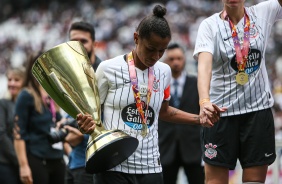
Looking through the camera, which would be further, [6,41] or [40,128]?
[6,41]

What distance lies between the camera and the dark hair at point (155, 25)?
488 centimetres

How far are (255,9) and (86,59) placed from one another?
4.74 ft

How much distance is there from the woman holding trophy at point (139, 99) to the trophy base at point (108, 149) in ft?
0.46

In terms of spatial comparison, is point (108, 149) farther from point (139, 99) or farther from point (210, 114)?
point (210, 114)

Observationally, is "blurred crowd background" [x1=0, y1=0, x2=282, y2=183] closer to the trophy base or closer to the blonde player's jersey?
the blonde player's jersey

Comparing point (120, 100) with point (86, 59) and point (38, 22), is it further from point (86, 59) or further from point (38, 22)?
point (38, 22)

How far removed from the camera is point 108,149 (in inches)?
181

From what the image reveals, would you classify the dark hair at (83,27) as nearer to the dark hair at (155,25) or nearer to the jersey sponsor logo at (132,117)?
the dark hair at (155,25)

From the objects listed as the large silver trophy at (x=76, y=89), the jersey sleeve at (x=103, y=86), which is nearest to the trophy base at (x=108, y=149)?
the large silver trophy at (x=76, y=89)

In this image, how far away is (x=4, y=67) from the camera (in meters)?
29.7

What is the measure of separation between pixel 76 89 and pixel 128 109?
1.20 feet

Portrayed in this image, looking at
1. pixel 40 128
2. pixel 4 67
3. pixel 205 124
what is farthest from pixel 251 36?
pixel 4 67

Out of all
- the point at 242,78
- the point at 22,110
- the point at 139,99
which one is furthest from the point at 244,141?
the point at 22,110

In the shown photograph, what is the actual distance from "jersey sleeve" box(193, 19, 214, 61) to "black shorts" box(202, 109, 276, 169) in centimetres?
57
